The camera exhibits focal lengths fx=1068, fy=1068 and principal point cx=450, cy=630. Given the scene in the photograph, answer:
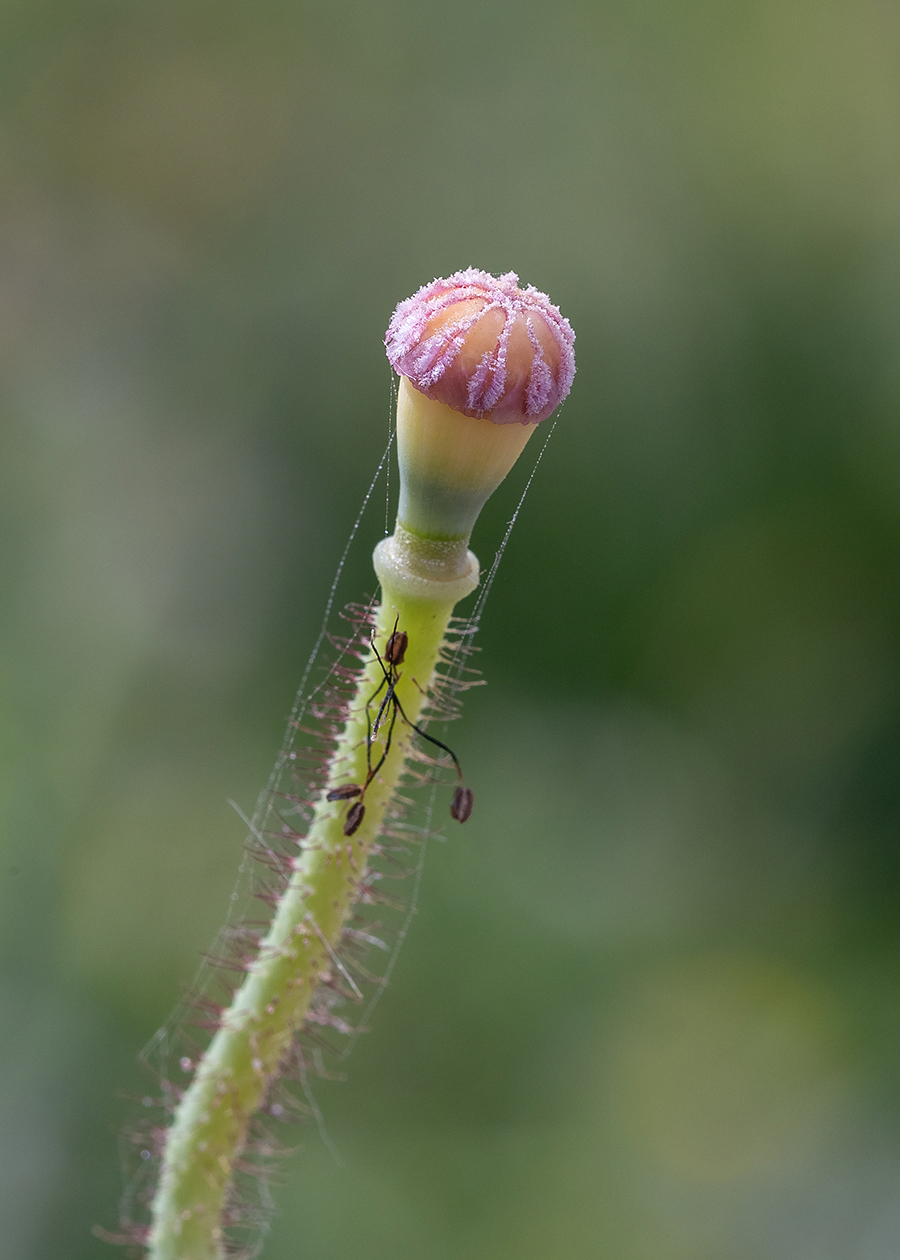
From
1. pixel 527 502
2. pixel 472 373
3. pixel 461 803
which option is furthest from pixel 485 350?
pixel 527 502

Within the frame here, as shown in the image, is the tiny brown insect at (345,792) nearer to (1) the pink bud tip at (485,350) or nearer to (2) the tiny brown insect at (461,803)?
(2) the tiny brown insect at (461,803)

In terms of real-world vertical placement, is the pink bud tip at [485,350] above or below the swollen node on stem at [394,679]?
above

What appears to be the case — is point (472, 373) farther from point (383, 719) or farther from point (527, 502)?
point (527, 502)

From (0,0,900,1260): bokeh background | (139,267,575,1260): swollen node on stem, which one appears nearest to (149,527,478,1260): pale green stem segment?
(139,267,575,1260): swollen node on stem

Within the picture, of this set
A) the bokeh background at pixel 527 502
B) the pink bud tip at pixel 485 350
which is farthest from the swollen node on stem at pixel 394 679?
the bokeh background at pixel 527 502

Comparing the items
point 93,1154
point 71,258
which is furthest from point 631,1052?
point 71,258

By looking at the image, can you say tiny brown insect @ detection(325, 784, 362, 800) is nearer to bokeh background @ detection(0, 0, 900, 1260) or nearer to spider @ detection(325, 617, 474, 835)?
spider @ detection(325, 617, 474, 835)

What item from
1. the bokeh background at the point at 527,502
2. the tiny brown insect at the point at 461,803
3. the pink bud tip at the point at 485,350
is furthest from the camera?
the bokeh background at the point at 527,502
